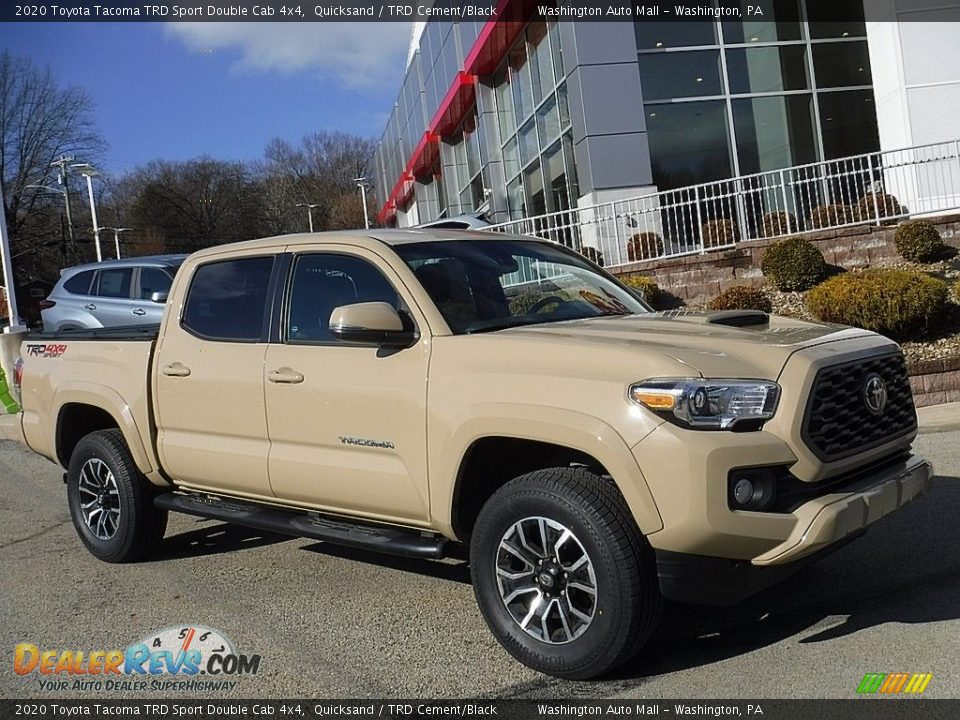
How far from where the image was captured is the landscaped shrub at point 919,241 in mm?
12477

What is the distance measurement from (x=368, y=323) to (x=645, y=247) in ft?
38.2

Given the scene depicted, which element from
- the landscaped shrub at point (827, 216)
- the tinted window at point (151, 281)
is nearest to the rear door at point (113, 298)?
the tinted window at point (151, 281)

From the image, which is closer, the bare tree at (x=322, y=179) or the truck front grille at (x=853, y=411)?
the truck front grille at (x=853, y=411)

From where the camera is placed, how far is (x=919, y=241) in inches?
491

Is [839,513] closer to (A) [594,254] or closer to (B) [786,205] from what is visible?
(B) [786,205]

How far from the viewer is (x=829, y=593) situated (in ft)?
14.8

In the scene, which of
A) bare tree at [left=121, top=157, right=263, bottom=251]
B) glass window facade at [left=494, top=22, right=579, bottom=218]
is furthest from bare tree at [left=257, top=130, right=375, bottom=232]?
glass window facade at [left=494, top=22, right=579, bottom=218]

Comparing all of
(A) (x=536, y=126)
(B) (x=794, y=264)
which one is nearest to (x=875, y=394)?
(B) (x=794, y=264)

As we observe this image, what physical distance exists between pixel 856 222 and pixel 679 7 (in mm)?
7265

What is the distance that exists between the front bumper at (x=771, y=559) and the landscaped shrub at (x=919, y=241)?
10050 millimetres

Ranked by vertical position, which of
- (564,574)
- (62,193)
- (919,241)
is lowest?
(564,574)

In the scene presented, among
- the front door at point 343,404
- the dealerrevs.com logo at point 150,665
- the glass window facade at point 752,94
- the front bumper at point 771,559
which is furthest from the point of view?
the glass window facade at point 752,94

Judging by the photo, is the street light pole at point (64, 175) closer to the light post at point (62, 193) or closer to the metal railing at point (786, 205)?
the light post at point (62, 193)

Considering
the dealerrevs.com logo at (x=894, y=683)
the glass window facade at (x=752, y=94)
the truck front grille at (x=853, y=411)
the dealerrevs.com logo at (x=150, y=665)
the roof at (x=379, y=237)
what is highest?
the glass window facade at (x=752, y=94)
